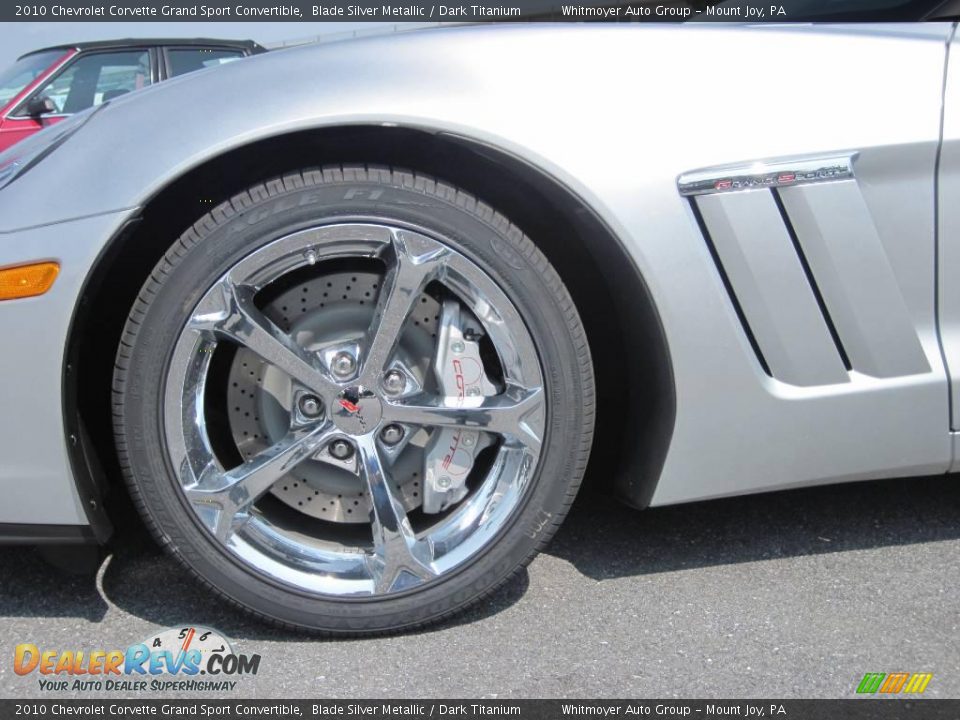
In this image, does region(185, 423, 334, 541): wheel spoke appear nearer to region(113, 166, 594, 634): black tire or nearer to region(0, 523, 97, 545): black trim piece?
region(113, 166, 594, 634): black tire

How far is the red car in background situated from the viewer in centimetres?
733

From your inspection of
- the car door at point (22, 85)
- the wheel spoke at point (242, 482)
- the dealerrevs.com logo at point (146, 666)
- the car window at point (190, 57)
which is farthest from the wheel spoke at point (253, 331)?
the car window at point (190, 57)

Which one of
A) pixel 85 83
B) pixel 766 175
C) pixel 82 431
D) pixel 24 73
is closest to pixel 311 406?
pixel 82 431

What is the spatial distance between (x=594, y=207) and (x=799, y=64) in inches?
18.9

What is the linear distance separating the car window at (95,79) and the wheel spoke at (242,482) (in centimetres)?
636

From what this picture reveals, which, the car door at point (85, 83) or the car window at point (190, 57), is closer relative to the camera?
the car door at point (85, 83)

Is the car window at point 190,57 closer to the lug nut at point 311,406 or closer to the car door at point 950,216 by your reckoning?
the lug nut at point 311,406

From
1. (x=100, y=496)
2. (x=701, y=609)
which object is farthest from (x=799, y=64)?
(x=100, y=496)

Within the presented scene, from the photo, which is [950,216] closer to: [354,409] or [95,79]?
[354,409]

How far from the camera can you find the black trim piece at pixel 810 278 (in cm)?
180

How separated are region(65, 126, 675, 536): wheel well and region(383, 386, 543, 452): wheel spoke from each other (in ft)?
0.82

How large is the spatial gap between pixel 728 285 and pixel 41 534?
1360mm

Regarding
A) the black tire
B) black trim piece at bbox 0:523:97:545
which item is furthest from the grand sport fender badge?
black trim piece at bbox 0:523:97:545
